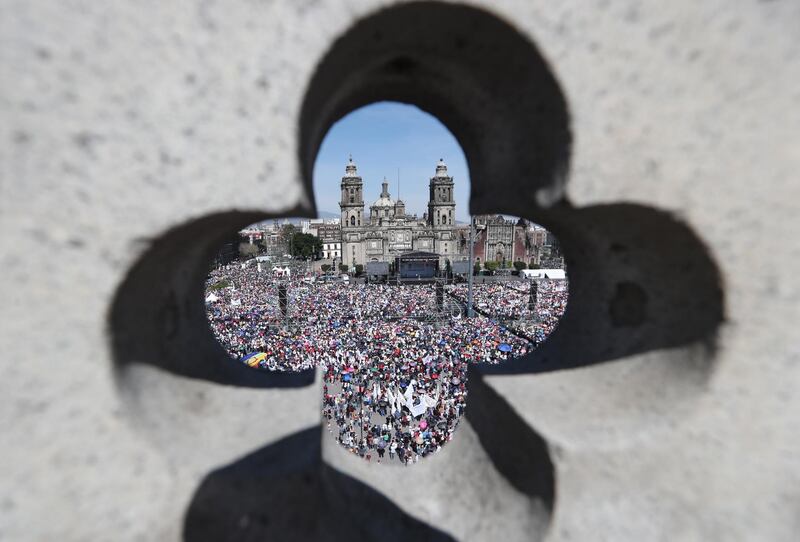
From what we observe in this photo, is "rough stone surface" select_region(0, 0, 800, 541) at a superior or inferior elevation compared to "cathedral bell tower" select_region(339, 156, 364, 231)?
inferior

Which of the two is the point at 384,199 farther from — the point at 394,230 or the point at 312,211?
the point at 312,211

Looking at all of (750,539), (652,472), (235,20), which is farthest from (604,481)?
(235,20)

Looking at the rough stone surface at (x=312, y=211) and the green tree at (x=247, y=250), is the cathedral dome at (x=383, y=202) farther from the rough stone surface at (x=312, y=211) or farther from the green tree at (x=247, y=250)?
the rough stone surface at (x=312, y=211)

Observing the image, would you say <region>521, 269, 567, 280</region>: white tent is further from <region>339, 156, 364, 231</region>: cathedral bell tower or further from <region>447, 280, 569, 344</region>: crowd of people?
<region>339, 156, 364, 231</region>: cathedral bell tower

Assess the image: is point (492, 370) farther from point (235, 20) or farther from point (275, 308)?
point (275, 308)

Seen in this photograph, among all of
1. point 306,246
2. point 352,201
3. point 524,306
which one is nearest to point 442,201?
point 352,201

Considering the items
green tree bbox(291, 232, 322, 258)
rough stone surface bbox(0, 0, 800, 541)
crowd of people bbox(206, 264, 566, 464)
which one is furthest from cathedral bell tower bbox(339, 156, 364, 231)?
rough stone surface bbox(0, 0, 800, 541)
